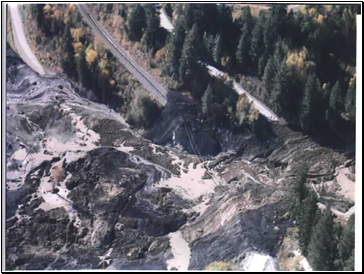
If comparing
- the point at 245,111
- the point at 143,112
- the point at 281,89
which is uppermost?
the point at 281,89

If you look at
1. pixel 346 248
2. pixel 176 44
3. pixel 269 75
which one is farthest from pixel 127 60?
pixel 346 248

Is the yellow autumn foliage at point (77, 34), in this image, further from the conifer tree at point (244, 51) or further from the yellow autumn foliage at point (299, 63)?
the yellow autumn foliage at point (299, 63)

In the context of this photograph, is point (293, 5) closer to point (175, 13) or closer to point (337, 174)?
point (175, 13)

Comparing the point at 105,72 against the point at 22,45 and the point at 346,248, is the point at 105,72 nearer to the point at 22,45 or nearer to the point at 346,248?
the point at 22,45

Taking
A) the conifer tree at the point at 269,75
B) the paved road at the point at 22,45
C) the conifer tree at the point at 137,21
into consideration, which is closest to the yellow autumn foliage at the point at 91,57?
the conifer tree at the point at 137,21

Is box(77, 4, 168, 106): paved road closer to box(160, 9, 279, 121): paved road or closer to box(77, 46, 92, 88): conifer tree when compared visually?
box(77, 46, 92, 88): conifer tree

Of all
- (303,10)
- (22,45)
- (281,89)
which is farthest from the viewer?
(22,45)

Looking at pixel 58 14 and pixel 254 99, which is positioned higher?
pixel 58 14
